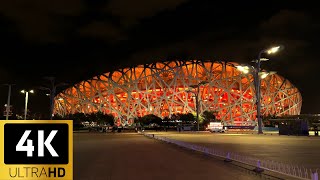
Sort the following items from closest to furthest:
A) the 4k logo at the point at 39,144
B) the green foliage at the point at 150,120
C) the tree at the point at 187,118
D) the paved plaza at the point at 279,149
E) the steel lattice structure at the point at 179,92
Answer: the 4k logo at the point at 39,144, the paved plaza at the point at 279,149, the tree at the point at 187,118, the green foliage at the point at 150,120, the steel lattice structure at the point at 179,92

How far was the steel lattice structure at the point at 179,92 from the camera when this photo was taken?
132 metres

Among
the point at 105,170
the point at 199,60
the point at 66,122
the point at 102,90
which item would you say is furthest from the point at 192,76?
the point at 66,122

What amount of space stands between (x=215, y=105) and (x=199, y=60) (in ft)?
50.6

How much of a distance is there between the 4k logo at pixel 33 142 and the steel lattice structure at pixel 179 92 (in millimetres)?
126436

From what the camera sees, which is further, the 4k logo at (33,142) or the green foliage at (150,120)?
the green foliage at (150,120)

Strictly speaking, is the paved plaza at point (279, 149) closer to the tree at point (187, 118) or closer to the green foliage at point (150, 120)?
the tree at point (187, 118)

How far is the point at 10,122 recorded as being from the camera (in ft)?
11.8

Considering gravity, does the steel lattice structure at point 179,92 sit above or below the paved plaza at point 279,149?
above

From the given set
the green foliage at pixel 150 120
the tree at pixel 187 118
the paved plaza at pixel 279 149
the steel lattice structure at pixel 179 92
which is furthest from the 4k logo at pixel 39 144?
the steel lattice structure at pixel 179 92

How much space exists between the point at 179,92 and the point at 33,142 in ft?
423

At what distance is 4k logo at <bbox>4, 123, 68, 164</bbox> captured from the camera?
11.7 feet

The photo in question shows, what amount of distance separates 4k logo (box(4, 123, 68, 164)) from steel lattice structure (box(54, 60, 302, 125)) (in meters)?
126

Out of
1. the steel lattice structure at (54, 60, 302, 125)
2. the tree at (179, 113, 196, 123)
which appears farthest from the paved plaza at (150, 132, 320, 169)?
the steel lattice structure at (54, 60, 302, 125)

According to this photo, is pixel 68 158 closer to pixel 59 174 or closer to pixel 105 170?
pixel 59 174
